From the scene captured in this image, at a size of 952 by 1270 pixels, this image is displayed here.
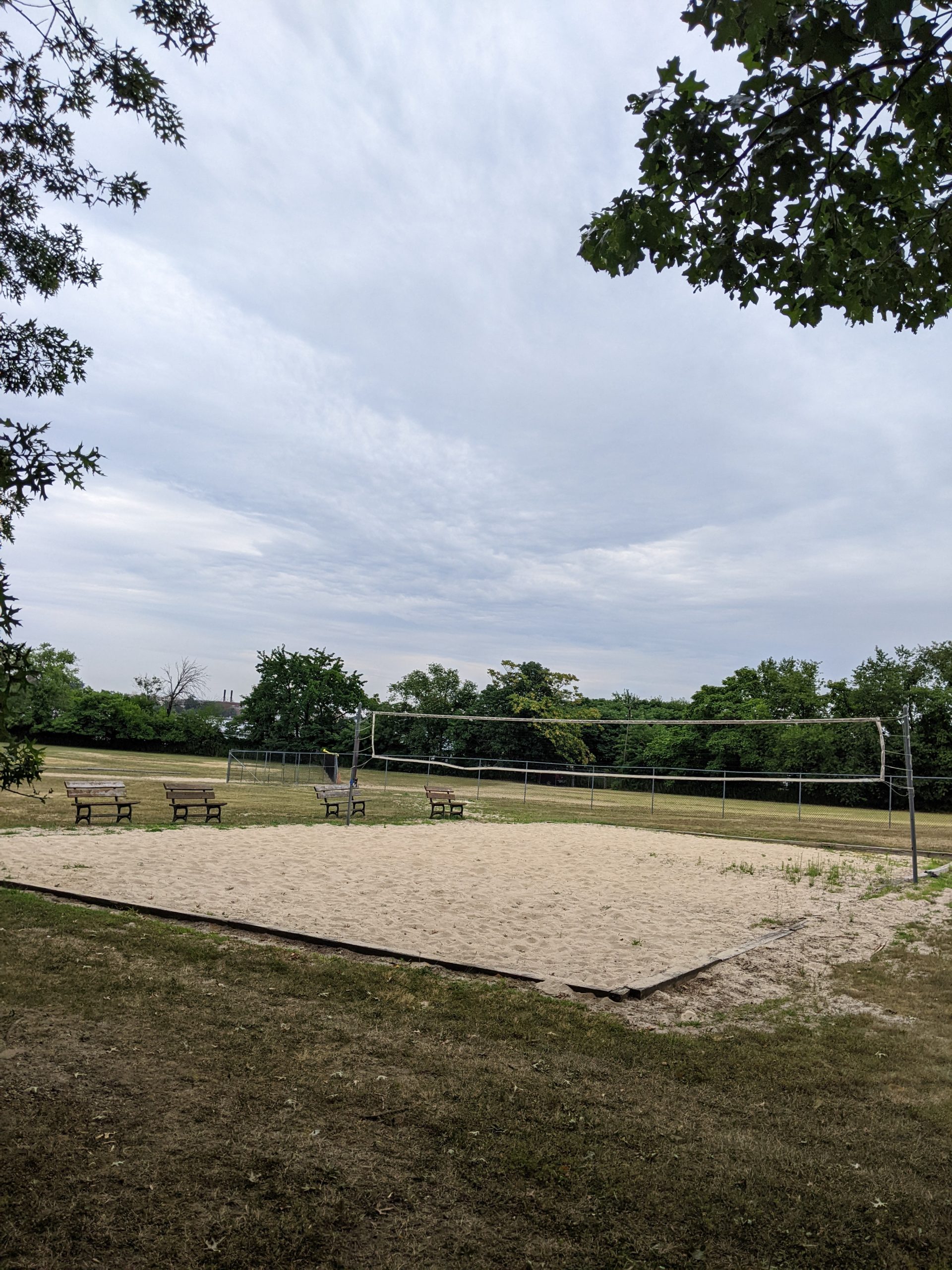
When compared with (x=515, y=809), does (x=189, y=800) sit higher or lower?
higher

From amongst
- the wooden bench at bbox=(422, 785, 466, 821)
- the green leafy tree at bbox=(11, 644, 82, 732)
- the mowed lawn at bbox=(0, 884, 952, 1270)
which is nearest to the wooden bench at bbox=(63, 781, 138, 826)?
the wooden bench at bbox=(422, 785, 466, 821)

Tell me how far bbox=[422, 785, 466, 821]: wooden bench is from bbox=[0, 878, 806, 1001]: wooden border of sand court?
38.2ft

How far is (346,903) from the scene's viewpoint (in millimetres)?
8641

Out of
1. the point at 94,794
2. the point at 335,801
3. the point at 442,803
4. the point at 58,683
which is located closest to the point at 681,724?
the point at 442,803

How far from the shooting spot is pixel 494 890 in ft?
32.6

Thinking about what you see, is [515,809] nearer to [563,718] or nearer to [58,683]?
[563,718]

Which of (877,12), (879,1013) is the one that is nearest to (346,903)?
(879,1013)

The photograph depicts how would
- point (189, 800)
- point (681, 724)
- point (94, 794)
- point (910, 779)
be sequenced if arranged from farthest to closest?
point (681, 724), point (189, 800), point (94, 794), point (910, 779)

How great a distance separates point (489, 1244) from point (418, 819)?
1678cm

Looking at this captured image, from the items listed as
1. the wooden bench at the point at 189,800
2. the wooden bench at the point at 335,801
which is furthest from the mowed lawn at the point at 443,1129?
the wooden bench at the point at 335,801

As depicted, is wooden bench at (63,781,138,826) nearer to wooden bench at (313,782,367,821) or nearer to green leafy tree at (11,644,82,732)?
wooden bench at (313,782,367,821)

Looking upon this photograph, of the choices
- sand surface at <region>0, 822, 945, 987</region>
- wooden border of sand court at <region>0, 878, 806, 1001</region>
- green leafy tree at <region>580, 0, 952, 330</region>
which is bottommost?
sand surface at <region>0, 822, 945, 987</region>

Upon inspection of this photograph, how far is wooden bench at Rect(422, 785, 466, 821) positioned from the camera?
1998 centimetres

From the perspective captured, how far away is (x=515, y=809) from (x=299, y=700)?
26667mm
